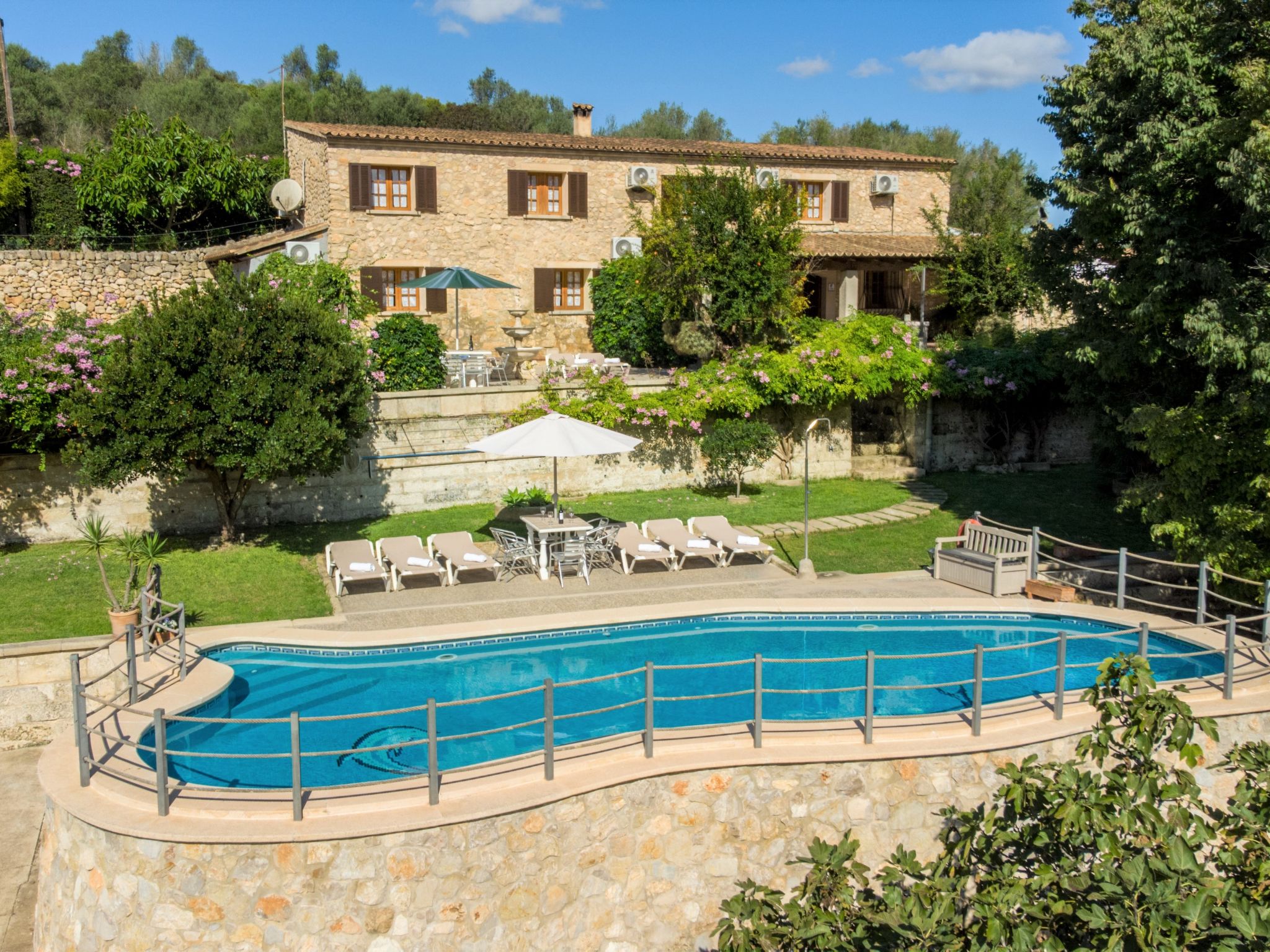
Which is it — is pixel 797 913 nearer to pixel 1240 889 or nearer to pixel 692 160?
pixel 1240 889

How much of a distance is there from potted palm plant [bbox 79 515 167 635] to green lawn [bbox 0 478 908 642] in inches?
22.4

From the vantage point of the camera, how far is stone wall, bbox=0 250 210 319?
25.9 metres

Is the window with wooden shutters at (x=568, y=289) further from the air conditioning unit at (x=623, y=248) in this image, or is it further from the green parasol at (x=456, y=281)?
the green parasol at (x=456, y=281)

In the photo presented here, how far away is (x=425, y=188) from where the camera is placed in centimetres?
2705

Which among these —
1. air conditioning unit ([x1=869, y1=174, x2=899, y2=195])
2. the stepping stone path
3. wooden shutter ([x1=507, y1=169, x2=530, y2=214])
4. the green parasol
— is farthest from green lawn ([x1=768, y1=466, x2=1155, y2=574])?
wooden shutter ([x1=507, y1=169, x2=530, y2=214])

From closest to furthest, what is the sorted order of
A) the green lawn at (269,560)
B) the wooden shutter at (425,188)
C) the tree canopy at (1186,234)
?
the tree canopy at (1186,234) < the green lawn at (269,560) < the wooden shutter at (425,188)

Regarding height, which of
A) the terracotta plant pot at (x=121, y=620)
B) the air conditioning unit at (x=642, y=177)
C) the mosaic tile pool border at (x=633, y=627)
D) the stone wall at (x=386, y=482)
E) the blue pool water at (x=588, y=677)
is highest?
the air conditioning unit at (x=642, y=177)

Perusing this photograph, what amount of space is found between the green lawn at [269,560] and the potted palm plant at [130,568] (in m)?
0.57

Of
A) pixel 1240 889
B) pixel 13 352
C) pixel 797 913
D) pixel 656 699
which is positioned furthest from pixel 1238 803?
pixel 13 352

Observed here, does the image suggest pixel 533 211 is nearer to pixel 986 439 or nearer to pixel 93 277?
pixel 93 277

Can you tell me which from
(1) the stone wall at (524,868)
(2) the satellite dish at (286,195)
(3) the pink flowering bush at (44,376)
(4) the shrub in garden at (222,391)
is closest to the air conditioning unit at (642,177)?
(2) the satellite dish at (286,195)

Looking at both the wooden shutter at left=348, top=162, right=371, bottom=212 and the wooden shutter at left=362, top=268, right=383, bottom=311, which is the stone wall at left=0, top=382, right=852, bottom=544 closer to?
the wooden shutter at left=362, top=268, right=383, bottom=311

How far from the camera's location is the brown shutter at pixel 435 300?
27359mm

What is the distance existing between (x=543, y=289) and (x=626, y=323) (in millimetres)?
2422
